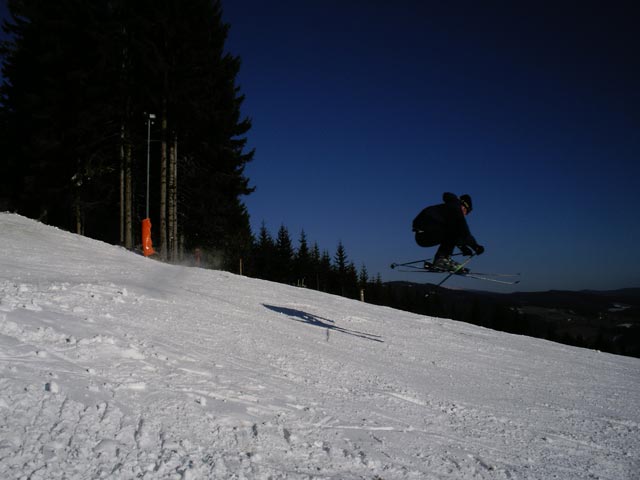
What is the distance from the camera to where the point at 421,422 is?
13.5 feet

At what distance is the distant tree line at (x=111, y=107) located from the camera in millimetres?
17922

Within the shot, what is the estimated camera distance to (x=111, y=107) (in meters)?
18.1

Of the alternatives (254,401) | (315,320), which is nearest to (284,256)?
(315,320)

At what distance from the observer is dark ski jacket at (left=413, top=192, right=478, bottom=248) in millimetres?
8297

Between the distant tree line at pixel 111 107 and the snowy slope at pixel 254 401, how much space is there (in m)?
11.8

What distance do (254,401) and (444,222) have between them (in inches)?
235

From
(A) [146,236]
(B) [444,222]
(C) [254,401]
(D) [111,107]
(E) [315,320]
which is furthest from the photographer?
(D) [111,107]

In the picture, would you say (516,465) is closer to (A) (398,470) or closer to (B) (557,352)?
(A) (398,470)

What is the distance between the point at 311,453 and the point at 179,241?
21.1 m

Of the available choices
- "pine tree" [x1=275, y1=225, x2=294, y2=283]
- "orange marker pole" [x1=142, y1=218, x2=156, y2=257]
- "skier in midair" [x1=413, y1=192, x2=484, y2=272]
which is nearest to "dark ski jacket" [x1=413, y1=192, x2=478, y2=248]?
"skier in midair" [x1=413, y1=192, x2=484, y2=272]

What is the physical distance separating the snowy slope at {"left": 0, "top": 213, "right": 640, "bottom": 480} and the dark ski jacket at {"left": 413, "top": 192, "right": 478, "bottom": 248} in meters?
2.50

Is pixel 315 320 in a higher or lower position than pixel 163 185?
lower

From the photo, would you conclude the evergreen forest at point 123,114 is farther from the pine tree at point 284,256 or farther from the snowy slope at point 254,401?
the pine tree at point 284,256

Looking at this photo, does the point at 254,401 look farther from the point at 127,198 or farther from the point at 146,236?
the point at 127,198
